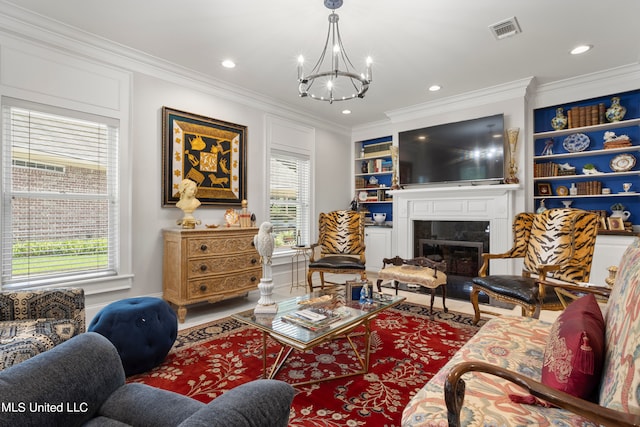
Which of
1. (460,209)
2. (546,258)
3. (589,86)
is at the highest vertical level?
(589,86)

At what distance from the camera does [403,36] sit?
9.47 feet

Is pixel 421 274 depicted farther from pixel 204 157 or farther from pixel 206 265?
pixel 204 157

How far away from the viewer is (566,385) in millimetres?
972

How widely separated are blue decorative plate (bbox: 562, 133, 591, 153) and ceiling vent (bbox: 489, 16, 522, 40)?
80.5 inches

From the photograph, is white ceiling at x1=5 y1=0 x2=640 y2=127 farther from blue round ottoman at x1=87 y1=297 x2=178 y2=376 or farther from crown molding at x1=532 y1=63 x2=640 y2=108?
blue round ottoman at x1=87 y1=297 x2=178 y2=376

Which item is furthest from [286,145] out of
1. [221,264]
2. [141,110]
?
[221,264]

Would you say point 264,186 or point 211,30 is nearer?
point 211,30

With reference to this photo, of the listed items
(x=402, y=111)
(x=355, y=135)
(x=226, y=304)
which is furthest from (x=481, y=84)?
(x=226, y=304)

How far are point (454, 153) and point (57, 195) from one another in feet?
15.3

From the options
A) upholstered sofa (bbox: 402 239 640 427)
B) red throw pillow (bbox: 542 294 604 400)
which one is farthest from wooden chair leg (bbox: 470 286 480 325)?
red throw pillow (bbox: 542 294 604 400)

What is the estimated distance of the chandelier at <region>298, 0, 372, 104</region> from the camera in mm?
2338

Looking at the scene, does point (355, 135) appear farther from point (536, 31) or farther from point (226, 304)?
point (226, 304)

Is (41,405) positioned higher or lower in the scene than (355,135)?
lower

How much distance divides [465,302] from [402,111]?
9.77 feet
